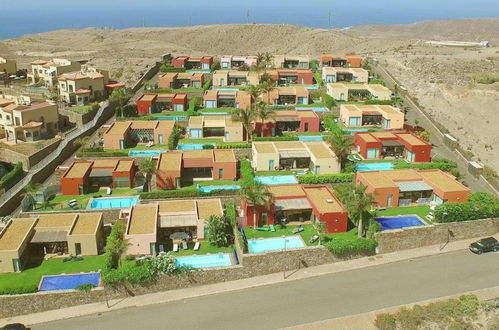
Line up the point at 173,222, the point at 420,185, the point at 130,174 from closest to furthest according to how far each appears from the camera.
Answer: the point at 173,222 → the point at 420,185 → the point at 130,174

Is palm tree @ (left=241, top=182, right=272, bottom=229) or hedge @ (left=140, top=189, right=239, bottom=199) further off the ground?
palm tree @ (left=241, top=182, right=272, bottom=229)

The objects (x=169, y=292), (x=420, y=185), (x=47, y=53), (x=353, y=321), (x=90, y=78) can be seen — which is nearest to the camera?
(x=353, y=321)

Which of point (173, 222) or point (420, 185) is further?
point (420, 185)

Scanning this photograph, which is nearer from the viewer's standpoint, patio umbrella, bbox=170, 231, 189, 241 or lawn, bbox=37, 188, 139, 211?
patio umbrella, bbox=170, 231, 189, 241

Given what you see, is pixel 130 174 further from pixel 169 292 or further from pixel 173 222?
pixel 169 292

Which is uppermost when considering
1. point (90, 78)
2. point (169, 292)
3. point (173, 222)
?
point (90, 78)

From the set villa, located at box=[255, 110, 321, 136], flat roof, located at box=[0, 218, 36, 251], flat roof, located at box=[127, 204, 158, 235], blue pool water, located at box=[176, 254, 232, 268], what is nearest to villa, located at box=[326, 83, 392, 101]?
villa, located at box=[255, 110, 321, 136]

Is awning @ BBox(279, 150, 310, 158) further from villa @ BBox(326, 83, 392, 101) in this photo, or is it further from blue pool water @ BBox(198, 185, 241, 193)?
villa @ BBox(326, 83, 392, 101)

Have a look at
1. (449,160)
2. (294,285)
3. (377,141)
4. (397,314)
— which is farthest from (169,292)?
(449,160)
